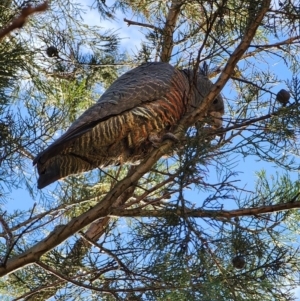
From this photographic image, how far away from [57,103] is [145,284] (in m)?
1.77

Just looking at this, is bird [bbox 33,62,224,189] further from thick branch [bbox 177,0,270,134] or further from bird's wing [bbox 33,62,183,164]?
thick branch [bbox 177,0,270,134]

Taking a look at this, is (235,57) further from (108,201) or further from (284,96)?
(108,201)

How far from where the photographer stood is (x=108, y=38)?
4535mm

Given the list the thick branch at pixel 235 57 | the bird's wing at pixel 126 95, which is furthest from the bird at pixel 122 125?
the thick branch at pixel 235 57

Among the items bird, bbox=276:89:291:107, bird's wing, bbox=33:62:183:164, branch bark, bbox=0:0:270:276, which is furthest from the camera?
bird's wing, bbox=33:62:183:164

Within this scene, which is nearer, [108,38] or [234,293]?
[234,293]

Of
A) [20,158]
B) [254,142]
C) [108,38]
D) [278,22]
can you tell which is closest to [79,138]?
[20,158]

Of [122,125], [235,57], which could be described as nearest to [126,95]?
[122,125]

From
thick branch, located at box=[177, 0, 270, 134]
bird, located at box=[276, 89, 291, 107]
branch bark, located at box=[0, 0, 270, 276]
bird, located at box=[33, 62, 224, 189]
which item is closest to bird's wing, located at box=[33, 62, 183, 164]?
bird, located at box=[33, 62, 224, 189]

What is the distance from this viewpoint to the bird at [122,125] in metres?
2.74

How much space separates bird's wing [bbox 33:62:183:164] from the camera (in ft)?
8.92

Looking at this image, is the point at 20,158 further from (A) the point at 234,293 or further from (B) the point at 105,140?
(A) the point at 234,293

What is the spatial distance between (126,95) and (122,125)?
9.6 inches

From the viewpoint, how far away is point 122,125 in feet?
9.72
